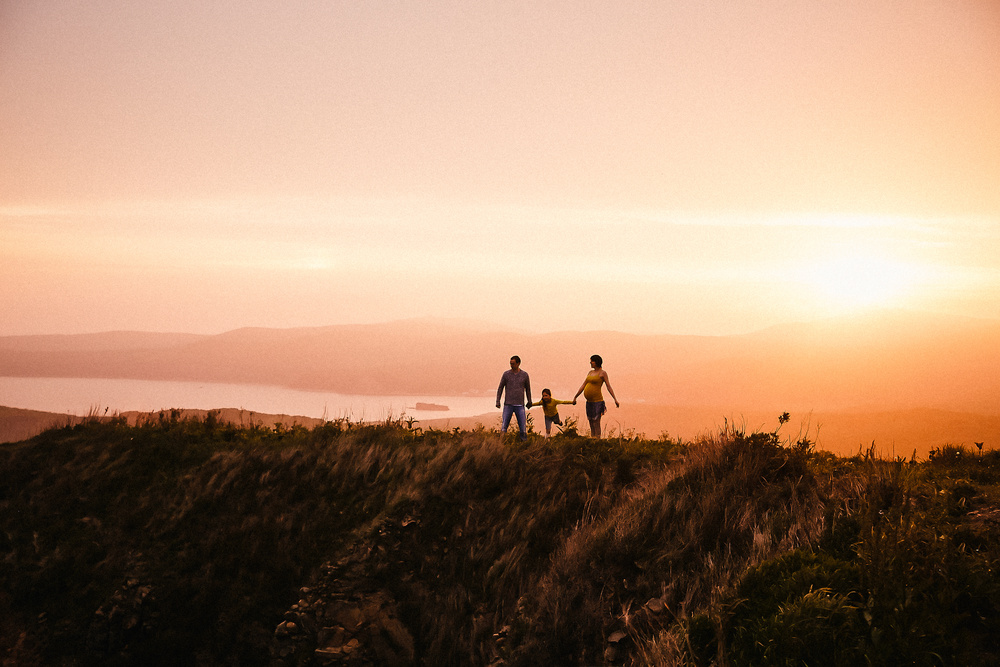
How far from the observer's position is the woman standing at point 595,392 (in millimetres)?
13672

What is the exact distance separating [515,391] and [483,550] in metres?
5.19

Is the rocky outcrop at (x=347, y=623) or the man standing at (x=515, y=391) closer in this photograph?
the rocky outcrop at (x=347, y=623)

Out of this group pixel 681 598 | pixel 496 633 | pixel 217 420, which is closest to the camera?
pixel 681 598

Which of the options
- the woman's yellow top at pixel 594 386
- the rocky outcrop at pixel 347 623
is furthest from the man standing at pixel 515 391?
the rocky outcrop at pixel 347 623

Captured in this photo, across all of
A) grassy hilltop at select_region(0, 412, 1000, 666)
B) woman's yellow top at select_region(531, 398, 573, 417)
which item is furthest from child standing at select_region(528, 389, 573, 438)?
grassy hilltop at select_region(0, 412, 1000, 666)

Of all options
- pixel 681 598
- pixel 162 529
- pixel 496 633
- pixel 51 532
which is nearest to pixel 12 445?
pixel 51 532

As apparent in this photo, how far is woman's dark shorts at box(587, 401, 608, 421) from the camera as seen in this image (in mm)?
13752

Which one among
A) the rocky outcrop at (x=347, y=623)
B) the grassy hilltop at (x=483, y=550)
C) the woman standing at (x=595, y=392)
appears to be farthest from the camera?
the woman standing at (x=595, y=392)

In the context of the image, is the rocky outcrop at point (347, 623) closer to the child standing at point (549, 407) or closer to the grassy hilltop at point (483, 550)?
the grassy hilltop at point (483, 550)

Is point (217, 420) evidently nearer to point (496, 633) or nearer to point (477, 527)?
point (477, 527)

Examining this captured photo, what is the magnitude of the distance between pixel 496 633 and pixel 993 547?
18.8 feet

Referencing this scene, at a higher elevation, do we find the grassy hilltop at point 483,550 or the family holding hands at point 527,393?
the family holding hands at point 527,393

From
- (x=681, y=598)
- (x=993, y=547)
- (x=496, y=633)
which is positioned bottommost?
(x=496, y=633)

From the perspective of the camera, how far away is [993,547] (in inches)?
227
